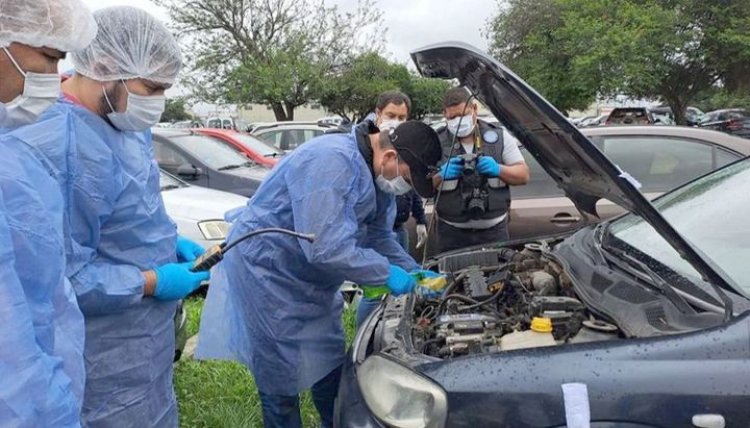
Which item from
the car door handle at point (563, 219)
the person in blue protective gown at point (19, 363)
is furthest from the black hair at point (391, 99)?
the person in blue protective gown at point (19, 363)

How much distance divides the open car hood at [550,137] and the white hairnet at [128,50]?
856 millimetres

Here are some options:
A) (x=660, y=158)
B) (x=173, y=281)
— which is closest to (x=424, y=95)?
(x=660, y=158)

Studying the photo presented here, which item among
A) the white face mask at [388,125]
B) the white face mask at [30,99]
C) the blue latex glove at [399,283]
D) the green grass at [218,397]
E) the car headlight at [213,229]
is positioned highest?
the white face mask at [30,99]

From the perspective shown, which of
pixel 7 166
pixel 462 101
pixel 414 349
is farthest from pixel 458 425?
pixel 462 101

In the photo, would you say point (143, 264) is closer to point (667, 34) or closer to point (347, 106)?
point (667, 34)

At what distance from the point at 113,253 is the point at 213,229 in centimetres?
295

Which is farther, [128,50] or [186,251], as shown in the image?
[186,251]

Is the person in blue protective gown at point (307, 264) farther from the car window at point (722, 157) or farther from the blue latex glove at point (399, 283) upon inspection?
the car window at point (722, 157)

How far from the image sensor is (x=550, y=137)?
2207 millimetres

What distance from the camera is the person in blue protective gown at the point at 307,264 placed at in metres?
2.30

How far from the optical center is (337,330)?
2654 millimetres

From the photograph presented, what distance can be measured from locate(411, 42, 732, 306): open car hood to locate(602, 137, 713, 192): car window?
2190 mm

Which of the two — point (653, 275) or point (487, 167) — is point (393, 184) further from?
point (487, 167)

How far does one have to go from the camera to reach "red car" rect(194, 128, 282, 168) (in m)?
8.04
